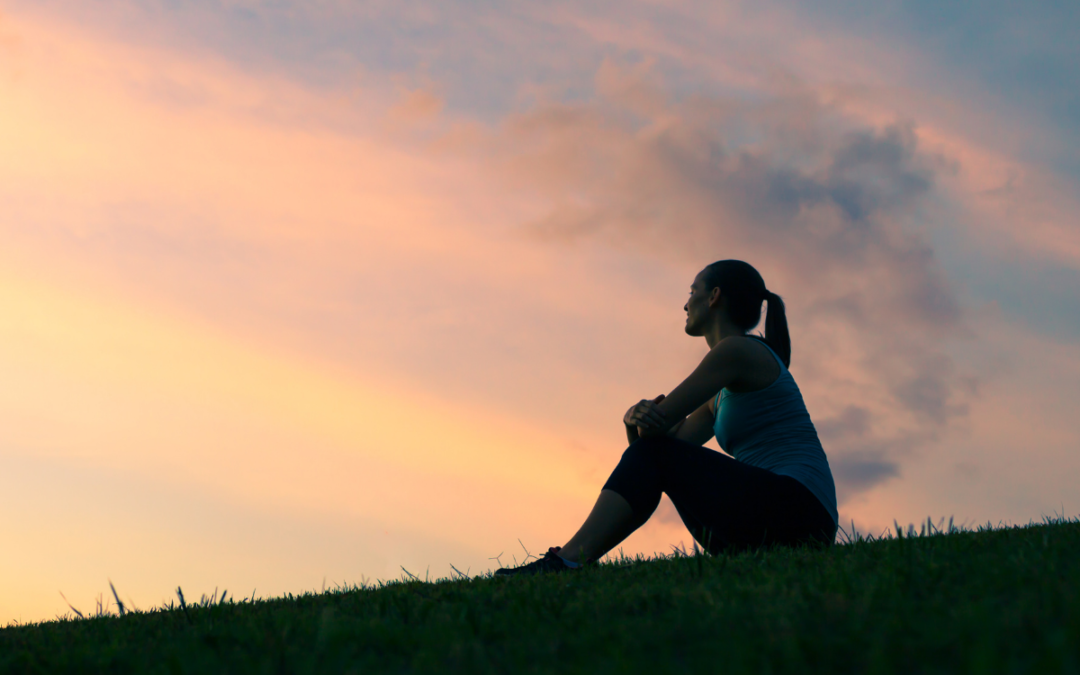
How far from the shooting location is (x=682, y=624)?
2885 millimetres

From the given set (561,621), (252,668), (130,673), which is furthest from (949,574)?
(130,673)

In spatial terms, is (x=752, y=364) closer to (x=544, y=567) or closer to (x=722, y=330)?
(x=722, y=330)

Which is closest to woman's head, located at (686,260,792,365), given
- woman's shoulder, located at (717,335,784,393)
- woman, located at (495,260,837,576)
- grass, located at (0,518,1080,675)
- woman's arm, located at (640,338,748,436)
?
woman, located at (495,260,837,576)

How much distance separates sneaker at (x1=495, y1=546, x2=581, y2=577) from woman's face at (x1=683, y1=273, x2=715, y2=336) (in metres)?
2.16

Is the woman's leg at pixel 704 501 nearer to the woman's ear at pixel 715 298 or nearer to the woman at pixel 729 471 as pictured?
the woman at pixel 729 471

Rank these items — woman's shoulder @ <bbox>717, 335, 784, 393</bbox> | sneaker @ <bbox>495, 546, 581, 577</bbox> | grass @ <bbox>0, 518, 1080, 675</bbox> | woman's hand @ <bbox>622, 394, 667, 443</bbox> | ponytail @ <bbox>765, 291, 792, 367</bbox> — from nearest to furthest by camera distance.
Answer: grass @ <bbox>0, 518, 1080, 675</bbox>, sneaker @ <bbox>495, 546, 581, 577</bbox>, woman's hand @ <bbox>622, 394, 667, 443</bbox>, woman's shoulder @ <bbox>717, 335, 784, 393</bbox>, ponytail @ <bbox>765, 291, 792, 367</bbox>

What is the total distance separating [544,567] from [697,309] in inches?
96.7

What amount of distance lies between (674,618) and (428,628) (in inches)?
40.9

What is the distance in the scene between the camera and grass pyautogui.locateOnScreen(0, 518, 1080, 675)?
236 centimetres


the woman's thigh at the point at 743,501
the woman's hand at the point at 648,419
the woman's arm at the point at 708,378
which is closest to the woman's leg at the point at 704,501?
the woman's thigh at the point at 743,501

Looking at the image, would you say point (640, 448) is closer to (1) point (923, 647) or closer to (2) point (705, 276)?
(2) point (705, 276)

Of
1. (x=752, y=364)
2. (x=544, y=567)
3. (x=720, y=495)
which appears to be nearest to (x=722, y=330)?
(x=752, y=364)

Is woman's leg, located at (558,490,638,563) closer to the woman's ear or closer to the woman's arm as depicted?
the woman's arm

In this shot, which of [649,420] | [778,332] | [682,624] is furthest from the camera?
[778,332]
